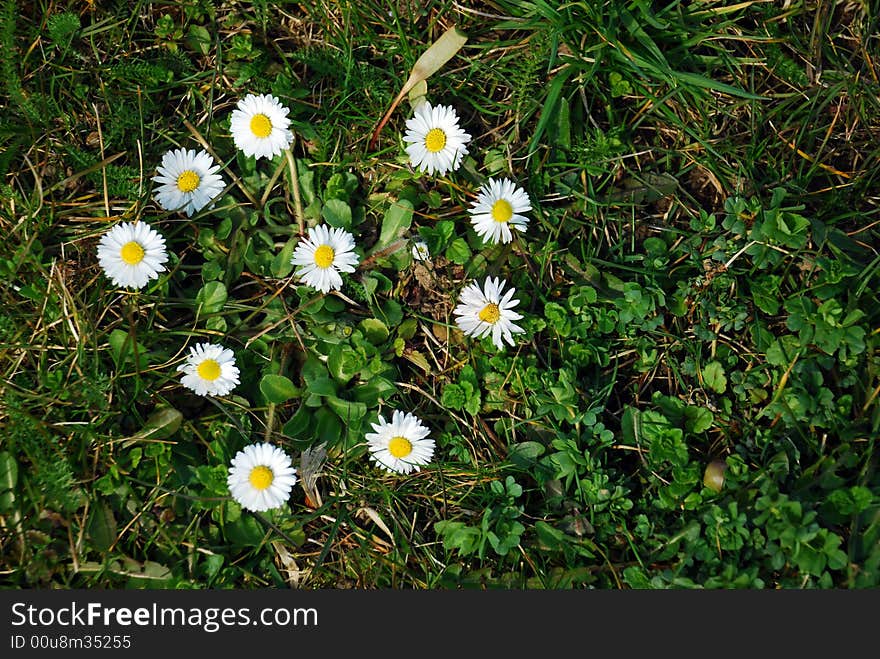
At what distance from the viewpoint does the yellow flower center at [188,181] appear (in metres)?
2.45

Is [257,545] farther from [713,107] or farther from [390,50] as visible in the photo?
[713,107]

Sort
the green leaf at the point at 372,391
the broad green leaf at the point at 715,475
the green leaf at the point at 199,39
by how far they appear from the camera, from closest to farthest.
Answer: the broad green leaf at the point at 715,475 < the green leaf at the point at 372,391 < the green leaf at the point at 199,39

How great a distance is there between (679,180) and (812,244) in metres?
0.48

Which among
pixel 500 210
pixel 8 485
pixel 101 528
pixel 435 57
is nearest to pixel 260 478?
pixel 101 528

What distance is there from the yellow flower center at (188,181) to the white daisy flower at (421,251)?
78 cm

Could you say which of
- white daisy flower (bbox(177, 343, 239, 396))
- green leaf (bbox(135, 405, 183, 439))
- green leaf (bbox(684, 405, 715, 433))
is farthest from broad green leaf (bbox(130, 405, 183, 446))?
green leaf (bbox(684, 405, 715, 433))

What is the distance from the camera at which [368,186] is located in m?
2.54

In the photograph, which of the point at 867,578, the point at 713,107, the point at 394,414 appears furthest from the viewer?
the point at 713,107

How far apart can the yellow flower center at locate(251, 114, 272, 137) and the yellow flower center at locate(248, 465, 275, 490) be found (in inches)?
43.8

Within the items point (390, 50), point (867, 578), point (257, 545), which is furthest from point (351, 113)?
point (867, 578)

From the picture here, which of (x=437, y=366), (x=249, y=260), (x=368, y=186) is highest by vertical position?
(x=368, y=186)

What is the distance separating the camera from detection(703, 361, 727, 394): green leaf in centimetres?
236

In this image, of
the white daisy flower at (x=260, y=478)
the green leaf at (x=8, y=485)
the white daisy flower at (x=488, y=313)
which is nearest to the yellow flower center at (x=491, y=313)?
the white daisy flower at (x=488, y=313)

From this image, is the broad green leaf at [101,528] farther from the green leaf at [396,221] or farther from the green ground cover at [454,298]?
the green leaf at [396,221]
